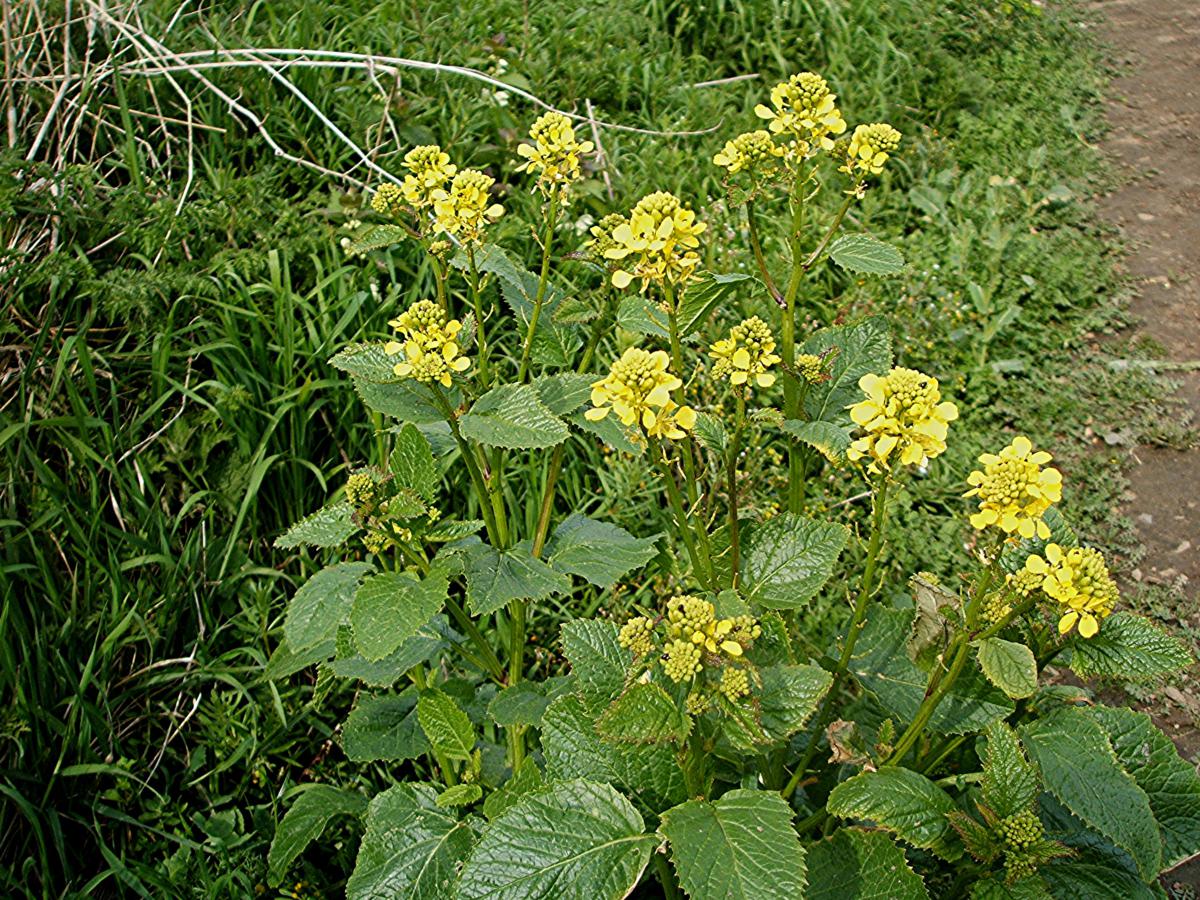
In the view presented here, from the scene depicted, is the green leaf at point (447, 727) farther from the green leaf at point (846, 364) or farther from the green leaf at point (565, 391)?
the green leaf at point (846, 364)

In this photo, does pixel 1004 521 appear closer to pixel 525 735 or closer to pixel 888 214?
pixel 525 735

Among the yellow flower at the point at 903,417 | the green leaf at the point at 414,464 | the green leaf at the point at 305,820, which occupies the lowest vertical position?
the green leaf at the point at 305,820

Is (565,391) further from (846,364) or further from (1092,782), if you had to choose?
(1092,782)

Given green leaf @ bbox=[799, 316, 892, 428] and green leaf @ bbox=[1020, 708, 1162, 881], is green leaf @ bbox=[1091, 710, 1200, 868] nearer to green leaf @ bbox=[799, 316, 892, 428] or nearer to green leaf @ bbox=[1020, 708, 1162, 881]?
green leaf @ bbox=[1020, 708, 1162, 881]

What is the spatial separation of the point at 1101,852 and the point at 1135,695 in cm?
134

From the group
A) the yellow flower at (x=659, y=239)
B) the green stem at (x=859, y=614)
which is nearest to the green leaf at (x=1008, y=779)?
the green stem at (x=859, y=614)

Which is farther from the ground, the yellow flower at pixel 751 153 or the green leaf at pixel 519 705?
the yellow flower at pixel 751 153

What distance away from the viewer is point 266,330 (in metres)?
3.20

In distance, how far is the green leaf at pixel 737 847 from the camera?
Answer: 1471 millimetres

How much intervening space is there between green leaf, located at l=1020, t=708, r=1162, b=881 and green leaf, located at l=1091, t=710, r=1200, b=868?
0.32 feet

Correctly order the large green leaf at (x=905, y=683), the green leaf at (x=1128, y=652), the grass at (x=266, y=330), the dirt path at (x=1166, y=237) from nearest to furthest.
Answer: the green leaf at (x=1128, y=652), the large green leaf at (x=905, y=683), the grass at (x=266, y=330), the dirt path at (x=1166, y=237)

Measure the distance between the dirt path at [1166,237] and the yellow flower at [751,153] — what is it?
1886 mm

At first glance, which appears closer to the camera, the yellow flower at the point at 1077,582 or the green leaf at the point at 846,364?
the yellow flower at the point at 1077,582

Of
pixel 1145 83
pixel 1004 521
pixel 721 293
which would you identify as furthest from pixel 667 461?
pixel 1145 83
